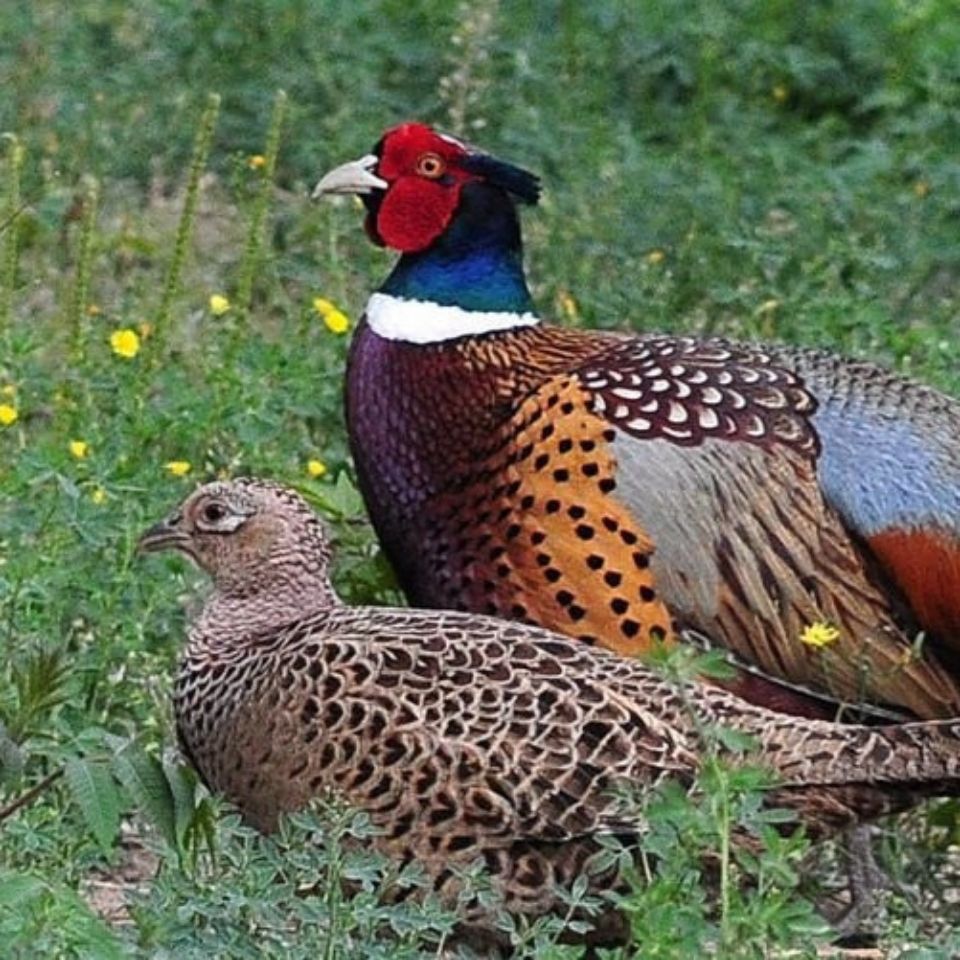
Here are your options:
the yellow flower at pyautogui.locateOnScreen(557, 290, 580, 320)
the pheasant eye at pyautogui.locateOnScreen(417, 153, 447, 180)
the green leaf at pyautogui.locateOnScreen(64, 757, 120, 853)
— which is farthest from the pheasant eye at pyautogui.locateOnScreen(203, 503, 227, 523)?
the yellow flower at pyautogui.locateOnScreen(557, 290, 580, 320)

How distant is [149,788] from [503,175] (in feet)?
6.05

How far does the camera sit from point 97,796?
490cm

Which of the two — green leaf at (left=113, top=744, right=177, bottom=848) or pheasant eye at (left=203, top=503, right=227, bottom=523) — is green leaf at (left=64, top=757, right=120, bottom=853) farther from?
pheasant eye at (left=203, top=503, right=227, bottom=523)

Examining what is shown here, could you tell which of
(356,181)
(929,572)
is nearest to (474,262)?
(356,181)

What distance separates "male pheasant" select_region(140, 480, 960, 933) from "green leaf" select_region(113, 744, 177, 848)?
37 cm

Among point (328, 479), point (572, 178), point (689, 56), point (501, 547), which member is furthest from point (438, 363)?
point (689, 56)

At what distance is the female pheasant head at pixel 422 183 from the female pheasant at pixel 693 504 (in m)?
0.29

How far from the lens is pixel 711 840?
15.4ft

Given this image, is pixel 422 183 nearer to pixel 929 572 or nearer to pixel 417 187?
pixel 417 187

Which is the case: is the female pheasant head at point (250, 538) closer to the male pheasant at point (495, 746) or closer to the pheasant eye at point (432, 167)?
the male pheasant at point (495, 746)

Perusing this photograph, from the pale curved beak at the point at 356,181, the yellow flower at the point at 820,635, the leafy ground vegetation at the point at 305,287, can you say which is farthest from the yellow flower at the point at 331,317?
the yellow flower at the point at 820,635

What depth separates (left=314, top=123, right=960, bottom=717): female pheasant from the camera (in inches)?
235

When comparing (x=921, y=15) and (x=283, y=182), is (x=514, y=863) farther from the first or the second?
(x=921, y=15)

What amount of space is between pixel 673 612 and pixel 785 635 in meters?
0.18
